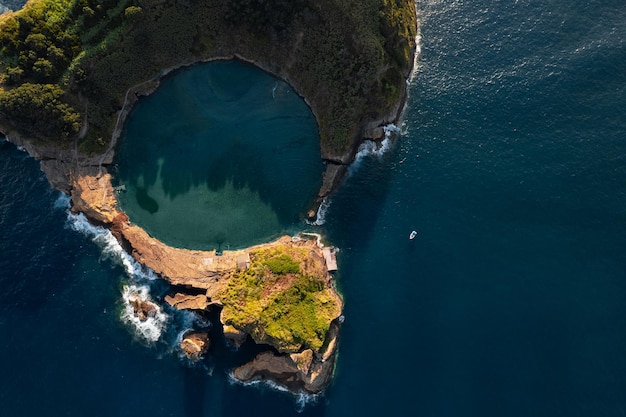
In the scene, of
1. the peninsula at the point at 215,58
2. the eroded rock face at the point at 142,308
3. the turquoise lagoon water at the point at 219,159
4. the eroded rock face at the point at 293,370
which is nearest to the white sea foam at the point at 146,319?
the eroded rock face at the point at 142,308

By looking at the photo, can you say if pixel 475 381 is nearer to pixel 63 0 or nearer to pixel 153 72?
pixel 153 72

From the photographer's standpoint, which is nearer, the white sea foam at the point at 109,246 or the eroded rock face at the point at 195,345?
the eroded rock face at the point at 195,345

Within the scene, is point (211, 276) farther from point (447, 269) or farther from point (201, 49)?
point (201, 49)

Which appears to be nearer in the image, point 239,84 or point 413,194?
point 413,194

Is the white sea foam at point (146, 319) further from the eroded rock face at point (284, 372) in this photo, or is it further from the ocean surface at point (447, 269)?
the eroded rock face at point (284, 372)

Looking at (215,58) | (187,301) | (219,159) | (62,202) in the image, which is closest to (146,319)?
(187,301)

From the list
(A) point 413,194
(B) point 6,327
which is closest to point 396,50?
(A) point 413,194
